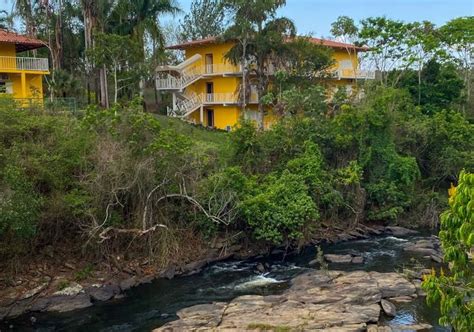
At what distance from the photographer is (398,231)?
2992 centimetres

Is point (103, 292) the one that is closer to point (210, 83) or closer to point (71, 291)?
point (71, 291)

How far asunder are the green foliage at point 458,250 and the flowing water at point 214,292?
8649 mm

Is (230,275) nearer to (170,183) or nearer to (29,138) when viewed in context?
(170,183)

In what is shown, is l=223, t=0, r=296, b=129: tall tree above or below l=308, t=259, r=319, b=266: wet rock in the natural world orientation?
above

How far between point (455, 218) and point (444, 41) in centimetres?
Result: 4108

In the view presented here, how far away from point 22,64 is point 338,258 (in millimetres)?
24867

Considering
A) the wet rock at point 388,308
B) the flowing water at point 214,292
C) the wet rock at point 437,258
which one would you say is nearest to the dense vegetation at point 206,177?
the flowing water at point 214,292

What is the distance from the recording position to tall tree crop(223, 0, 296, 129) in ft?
120

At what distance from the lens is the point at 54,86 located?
36344 mm

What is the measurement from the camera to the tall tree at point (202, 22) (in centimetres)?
6000

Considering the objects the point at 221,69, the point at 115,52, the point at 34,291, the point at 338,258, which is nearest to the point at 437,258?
the point at 338,258

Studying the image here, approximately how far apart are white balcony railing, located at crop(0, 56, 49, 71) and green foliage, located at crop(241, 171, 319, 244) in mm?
19731

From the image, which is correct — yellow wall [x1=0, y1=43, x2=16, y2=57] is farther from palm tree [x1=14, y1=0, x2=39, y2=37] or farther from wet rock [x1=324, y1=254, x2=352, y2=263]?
wet rock [x1=324, y1=254, x2=352, y2=263]

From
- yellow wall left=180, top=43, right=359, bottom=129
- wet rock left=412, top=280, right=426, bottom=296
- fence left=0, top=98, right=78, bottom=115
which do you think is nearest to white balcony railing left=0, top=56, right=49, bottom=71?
fence left=0, top=98, right=78, bottom=115
